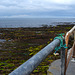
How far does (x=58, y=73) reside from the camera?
3.71 m

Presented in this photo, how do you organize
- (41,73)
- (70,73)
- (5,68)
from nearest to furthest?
(70,73) < (41,73) < (5,68)

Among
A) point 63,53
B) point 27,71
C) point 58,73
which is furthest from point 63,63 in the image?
point 58,73

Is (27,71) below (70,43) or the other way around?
the other way around

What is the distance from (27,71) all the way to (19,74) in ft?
0.32

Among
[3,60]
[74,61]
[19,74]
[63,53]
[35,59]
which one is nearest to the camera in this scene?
[19,74]

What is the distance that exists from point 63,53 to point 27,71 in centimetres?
134

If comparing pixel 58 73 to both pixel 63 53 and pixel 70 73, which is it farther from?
pixel 63 53

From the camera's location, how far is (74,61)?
417cm

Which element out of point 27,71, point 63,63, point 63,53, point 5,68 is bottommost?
point 5,68

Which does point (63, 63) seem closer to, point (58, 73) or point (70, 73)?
point (70, 73)

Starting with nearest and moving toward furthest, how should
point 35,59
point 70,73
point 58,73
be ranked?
point 35,59, point 70,73, point 58,73

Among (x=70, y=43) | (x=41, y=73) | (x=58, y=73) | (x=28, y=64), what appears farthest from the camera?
(x=70, y=43)

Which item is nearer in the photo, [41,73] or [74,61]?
[74,61]

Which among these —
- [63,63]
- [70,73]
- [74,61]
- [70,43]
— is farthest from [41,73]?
[70,43]
